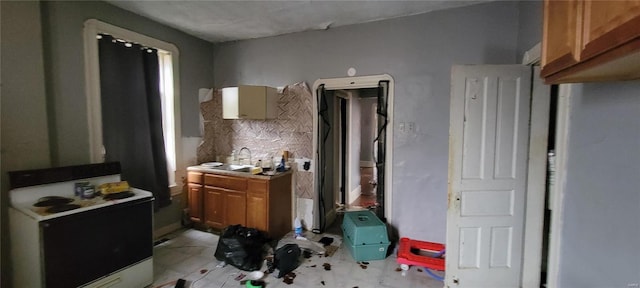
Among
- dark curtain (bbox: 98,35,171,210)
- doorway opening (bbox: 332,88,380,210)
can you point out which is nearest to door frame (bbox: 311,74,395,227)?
doorway opening (bbox: 332,88,380,210)

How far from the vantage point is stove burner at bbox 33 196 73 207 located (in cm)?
196

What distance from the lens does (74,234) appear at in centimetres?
183

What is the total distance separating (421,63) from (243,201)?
2462 millimetres

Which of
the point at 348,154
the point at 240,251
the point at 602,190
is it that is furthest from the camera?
the point at 348,154

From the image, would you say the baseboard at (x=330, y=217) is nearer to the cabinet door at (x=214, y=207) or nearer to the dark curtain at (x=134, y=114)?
the cabinet door at (x=214, y=207)

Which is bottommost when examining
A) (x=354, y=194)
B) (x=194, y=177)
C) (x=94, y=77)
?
(x=354, y=194)

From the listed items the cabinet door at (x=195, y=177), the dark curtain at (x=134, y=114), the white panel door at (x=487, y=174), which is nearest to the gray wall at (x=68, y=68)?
the dark curtain at (x=134, y=114)

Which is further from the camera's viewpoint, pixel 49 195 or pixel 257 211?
pixel 257 211

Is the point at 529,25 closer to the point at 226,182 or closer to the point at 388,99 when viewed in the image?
the point at 388,99

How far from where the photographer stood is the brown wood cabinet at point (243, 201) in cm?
302

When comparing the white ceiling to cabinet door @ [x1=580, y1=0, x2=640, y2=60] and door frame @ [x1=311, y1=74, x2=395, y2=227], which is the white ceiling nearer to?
door frame @ [x1=311, y1=74, x2=395, y2=227]

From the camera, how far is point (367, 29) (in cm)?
298

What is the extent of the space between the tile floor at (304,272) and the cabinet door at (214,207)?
0.39 meters

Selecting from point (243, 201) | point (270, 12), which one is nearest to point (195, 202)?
point (243, 201)
